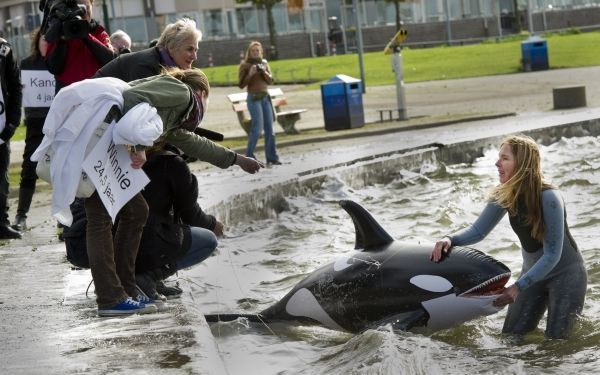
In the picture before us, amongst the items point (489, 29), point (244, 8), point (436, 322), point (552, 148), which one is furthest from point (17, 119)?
point (489, 29)

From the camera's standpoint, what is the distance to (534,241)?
827 cm

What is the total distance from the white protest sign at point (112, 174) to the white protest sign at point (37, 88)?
530 centimetres

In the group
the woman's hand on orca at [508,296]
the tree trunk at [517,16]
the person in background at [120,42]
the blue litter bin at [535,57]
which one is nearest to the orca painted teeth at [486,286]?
the woman's hand on orca at [508,296]

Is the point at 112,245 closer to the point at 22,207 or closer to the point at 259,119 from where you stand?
the point at 22,207

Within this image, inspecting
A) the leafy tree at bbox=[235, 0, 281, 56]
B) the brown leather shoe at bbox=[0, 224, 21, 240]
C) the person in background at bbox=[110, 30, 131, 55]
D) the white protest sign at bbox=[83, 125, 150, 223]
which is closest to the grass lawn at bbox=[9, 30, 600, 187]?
the leafy tree at bbox=[235, 0, 281, 56]

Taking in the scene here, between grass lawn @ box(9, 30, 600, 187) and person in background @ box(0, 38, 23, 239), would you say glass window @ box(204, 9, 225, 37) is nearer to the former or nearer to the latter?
grass lawn @ box(9, 30, 600, 187)

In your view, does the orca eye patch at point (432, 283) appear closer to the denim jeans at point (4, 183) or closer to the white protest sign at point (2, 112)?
the denim jeans at point (4, 183)

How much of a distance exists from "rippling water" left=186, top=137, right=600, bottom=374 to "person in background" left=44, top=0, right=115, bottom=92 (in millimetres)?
2062

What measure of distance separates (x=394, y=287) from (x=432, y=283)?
286 mm

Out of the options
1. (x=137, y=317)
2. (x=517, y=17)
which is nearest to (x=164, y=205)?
(x=137, y=317)

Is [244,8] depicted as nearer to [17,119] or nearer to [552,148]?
[552,148]

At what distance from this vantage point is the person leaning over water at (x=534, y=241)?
318 inches

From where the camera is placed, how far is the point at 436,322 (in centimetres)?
850

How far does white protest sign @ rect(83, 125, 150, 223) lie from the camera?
310 inches
